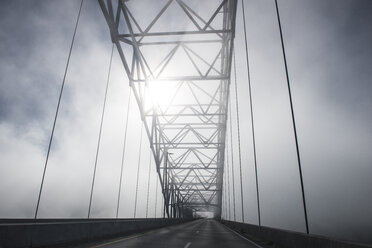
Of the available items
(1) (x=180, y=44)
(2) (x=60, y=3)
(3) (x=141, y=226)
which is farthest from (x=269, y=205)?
(2) (x=60, y=3)

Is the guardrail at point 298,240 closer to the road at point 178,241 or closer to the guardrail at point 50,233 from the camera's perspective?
the road at point 178,241

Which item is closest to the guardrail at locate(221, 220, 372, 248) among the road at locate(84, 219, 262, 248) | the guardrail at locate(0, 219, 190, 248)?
the road at locate(84, 219, 262, 248)

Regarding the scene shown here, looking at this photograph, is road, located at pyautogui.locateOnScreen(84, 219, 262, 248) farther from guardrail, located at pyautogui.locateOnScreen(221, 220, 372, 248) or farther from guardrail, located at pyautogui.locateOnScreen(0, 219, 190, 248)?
guardrail, located at pyautogui.locateOnScreen(0, 219, 190, 248)

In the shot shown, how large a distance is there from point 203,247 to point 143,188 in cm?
2067

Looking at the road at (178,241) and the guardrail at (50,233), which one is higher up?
the guardrail at (50,233)

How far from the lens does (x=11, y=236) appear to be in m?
5.14

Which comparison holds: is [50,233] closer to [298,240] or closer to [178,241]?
[178,241]

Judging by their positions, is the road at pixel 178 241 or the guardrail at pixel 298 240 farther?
the road at pixel 178 241

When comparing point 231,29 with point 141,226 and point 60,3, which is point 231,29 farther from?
point 141,226

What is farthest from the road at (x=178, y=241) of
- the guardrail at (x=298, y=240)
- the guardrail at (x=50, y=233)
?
the guardrail at (x=50, y=233)

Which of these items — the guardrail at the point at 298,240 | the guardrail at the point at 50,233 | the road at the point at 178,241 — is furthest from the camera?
the road at the point at 178,241

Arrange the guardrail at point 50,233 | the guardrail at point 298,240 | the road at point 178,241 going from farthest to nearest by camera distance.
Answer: the road at point 178,241 → the guardrail at point 50,233 → the guardrail at point 298,240

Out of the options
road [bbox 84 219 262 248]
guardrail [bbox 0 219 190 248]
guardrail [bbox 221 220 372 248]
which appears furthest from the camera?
road [bbox 84 219 262 248]

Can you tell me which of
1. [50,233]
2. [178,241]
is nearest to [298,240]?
[178,241]
